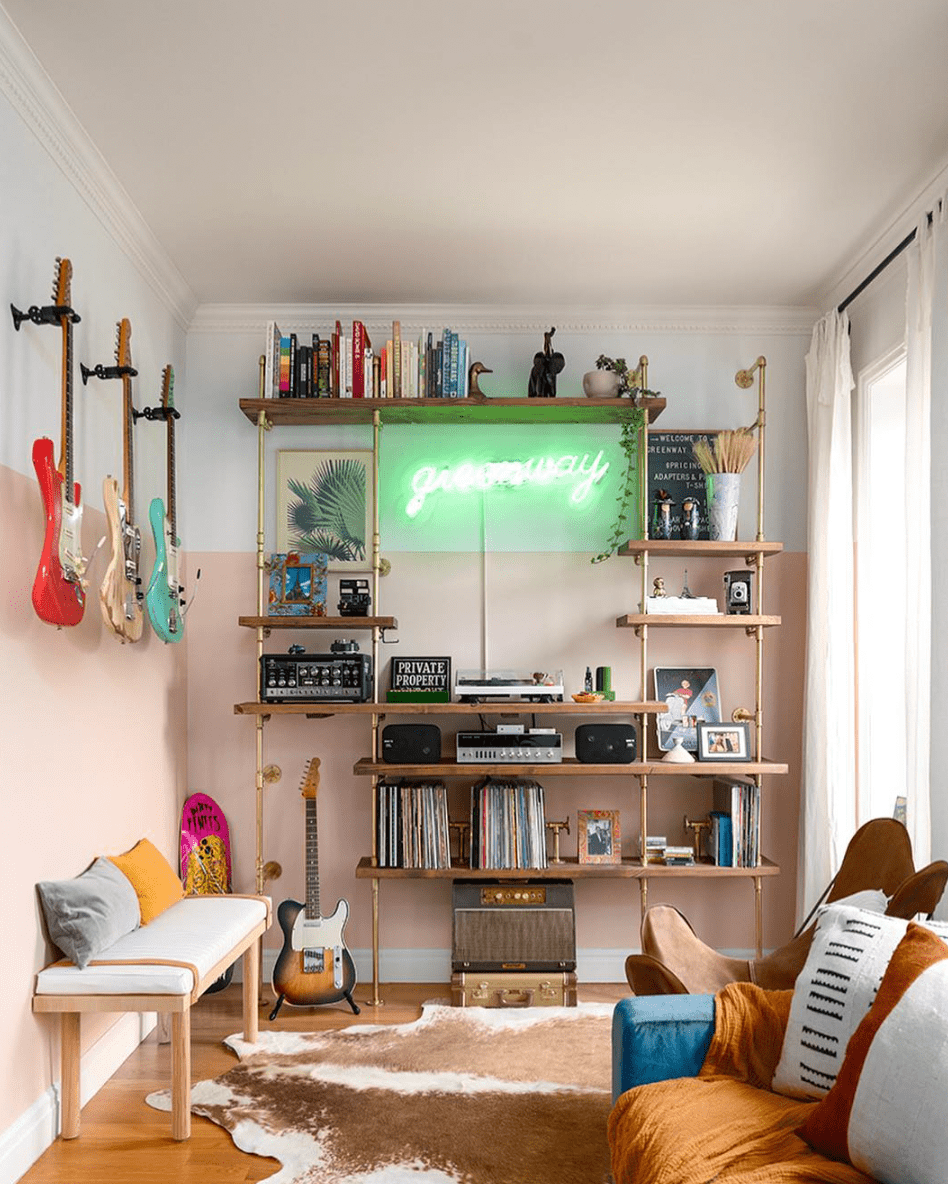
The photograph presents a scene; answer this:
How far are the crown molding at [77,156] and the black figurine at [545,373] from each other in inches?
58.6

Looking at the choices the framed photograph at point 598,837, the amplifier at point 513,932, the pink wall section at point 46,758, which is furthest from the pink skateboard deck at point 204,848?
the framed photograph at point 598,837

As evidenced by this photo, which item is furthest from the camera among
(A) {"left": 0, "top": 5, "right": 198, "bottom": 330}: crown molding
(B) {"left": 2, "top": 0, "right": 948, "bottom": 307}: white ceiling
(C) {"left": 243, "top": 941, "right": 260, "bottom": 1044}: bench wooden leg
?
(C) {"left": 243, "top": 941, "right": 260, "bottom": 1044}: bench wooden leg

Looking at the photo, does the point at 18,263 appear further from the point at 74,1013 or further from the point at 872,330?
the point at 872,330

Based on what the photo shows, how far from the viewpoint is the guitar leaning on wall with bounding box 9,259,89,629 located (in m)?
2.91

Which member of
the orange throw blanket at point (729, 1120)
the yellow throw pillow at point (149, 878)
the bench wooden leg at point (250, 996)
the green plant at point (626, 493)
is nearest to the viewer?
the orange throw blanket at point (729, 1120)

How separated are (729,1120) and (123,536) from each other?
97.5 inches

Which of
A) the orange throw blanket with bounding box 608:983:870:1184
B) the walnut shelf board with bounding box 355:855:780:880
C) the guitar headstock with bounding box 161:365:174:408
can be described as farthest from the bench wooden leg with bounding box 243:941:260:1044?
the guitar headstock with bounding box 161:365:174:408

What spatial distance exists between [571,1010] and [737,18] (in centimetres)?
336

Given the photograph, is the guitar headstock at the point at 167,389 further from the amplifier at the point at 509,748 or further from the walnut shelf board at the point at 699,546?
the walnut shelf board at the point at 699,546

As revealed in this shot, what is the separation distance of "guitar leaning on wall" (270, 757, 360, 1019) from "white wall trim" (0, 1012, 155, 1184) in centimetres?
58

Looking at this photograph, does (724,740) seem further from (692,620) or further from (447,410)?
(447,410)

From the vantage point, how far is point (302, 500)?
4746 mm

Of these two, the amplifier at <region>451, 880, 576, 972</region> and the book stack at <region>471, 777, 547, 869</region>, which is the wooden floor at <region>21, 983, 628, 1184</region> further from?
the book stack at <region>471, 777, 547, 869</region>

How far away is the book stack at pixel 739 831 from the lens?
4.44 metres
